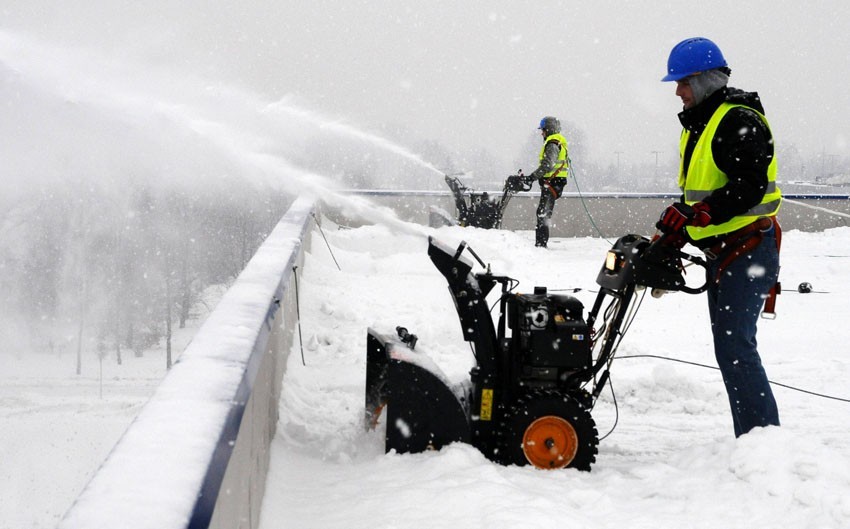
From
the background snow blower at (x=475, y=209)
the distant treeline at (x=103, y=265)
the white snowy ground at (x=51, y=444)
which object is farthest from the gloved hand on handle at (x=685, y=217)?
the distant treeline at (x=103, y=265)

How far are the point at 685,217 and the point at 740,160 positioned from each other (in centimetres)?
39

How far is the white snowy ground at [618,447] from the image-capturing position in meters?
3.11

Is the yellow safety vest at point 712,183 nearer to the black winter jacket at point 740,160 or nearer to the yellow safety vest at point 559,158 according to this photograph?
the black winter jacket at point 740,160

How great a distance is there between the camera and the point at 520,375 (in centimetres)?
381

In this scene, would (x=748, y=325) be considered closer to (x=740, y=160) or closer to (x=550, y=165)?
(x=740, y=160)

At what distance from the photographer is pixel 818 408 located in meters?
4.99

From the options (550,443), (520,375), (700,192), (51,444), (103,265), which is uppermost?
(700,192)

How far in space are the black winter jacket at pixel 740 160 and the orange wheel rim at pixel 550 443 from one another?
1.28 meters

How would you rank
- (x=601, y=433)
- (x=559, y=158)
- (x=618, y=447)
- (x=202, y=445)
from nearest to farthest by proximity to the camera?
(x=202, y=445) → (x=618, y=447) → (x=601, y=433) → (x=559, y=158)

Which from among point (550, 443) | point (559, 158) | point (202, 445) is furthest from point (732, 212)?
point (559, 158)

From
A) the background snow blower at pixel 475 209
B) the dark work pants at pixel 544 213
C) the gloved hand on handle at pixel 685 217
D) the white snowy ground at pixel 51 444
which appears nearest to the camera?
the gloved hand on handle at pixel 685 217

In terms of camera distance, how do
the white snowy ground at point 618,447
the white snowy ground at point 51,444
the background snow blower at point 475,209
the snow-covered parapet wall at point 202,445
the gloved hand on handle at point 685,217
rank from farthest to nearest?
1. the white snowy ground at point 51,444
2. the background snow blower at point 475,209
3. the gloved hand on handle at point 685,217
4. the white snowy ground at point 618,447
5. the snow-covered parapet wall at point 202,445

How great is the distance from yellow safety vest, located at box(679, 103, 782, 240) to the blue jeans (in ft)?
0.45

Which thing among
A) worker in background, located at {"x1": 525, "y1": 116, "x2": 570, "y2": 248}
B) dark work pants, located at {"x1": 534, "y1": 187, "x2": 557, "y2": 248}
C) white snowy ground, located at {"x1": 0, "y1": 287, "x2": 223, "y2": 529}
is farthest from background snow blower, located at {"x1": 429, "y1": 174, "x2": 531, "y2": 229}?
white snowy ground, located at {"x1": 0, "y1": 287, "x2": 223, "y2": 529}
